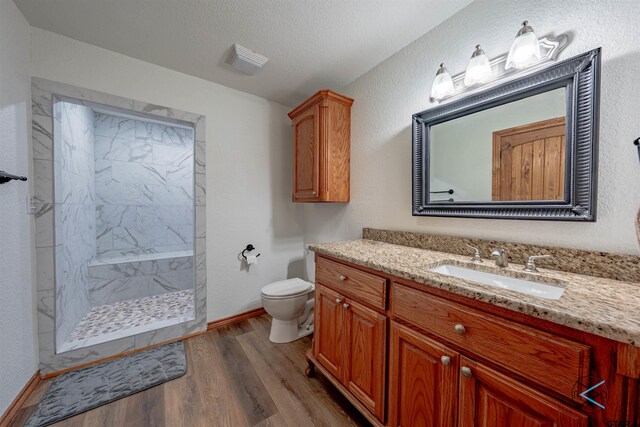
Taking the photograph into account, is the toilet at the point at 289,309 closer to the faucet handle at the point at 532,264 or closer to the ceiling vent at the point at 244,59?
the faucet handle at the point at 532,264

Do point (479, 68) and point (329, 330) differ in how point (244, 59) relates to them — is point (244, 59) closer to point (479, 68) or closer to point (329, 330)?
point (479, 68)

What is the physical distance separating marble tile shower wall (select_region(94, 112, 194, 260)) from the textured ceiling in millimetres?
1683

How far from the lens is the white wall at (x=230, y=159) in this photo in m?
1.66

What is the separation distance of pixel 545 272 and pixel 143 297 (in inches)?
144

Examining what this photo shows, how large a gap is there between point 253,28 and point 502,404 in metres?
2.19

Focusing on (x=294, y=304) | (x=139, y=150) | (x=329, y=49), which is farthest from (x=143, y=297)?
(x=329, y=49)

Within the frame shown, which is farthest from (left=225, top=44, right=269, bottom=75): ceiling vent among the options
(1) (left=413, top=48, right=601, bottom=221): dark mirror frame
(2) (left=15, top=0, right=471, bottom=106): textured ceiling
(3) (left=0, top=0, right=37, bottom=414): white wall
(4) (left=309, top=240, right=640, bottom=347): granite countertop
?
(4) (left=309, top=240, right=640, bottom=347): granite countertop

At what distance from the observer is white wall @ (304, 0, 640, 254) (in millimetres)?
864

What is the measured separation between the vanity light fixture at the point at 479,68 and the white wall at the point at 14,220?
95.1 inches

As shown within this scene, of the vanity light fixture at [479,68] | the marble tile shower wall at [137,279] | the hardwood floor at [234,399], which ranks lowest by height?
the hardwood floor at [234,399]

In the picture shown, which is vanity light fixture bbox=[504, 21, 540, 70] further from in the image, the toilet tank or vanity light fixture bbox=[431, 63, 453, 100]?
the toilet tank

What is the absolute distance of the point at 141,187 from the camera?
3107 millimetres

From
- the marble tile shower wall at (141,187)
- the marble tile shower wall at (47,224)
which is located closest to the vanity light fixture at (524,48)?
the marble tile shower wall at (47,224)

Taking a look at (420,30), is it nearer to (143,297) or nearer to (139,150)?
(139,150)
